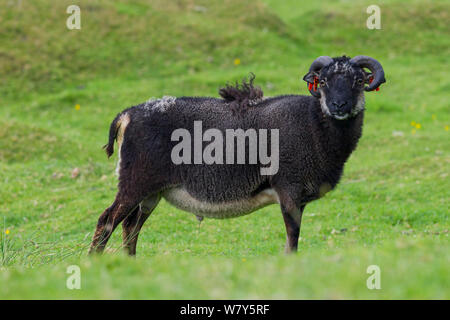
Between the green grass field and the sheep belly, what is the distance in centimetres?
85

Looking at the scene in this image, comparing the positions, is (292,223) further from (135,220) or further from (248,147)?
A: (135,220)

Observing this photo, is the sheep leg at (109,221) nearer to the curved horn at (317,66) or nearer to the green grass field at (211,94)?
the green grass field at (211,94)

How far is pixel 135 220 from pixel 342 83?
163 inches

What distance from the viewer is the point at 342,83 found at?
1001 cm

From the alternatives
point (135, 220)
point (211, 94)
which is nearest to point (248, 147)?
point (135, 220)

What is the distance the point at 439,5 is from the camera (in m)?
38.4

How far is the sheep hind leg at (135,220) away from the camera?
1074cm

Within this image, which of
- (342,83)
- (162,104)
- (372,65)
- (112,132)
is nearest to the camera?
(342,83)

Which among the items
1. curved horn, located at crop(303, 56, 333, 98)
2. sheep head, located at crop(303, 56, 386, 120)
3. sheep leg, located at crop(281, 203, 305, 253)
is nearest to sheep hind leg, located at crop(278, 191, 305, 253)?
sheep leg, located at crop(281, 203, 305, 253)

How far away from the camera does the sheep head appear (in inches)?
389

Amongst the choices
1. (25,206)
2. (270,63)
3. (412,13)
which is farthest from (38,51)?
(412,13)

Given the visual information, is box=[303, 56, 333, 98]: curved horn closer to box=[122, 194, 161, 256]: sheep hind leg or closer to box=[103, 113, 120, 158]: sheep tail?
box=[122, 194, 161, 256]: sheep hind leg

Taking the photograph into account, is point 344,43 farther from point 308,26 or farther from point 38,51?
point 38,51
